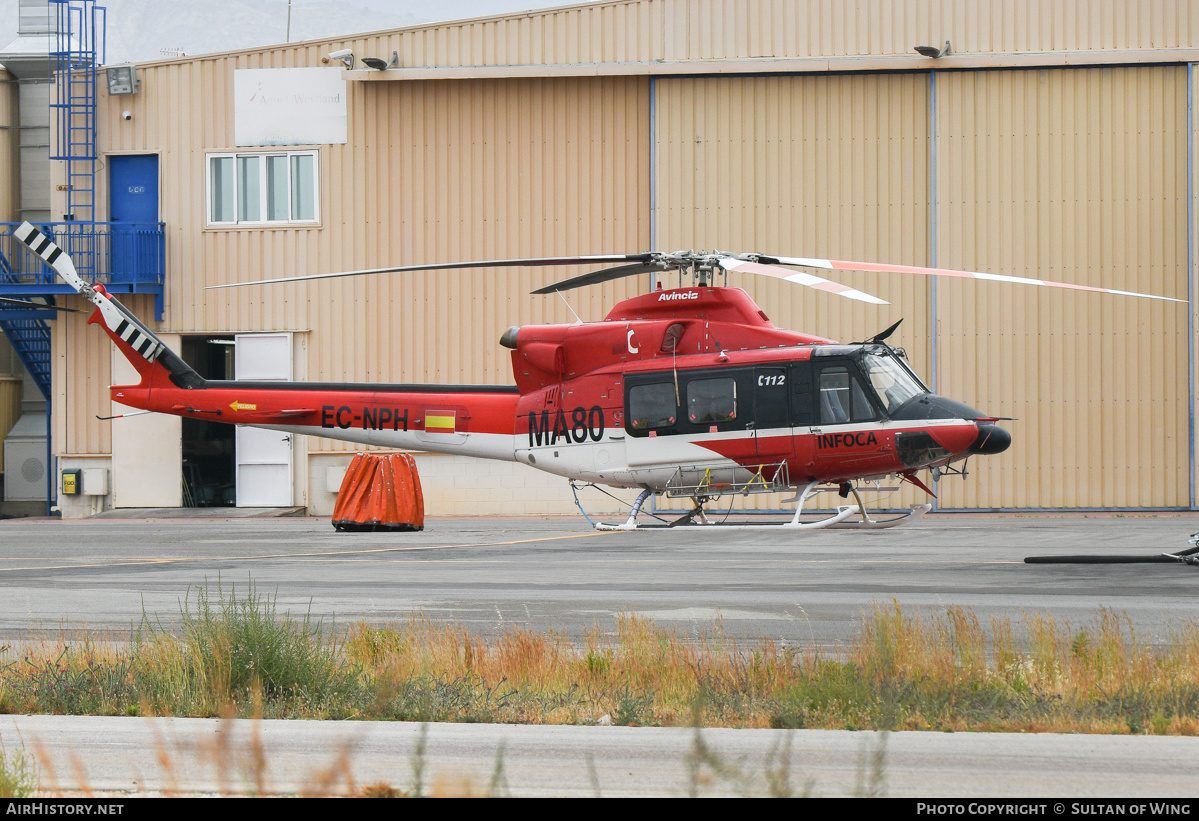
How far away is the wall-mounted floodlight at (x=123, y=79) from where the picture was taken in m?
31.1

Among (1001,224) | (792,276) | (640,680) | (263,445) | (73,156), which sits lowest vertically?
(640,680)

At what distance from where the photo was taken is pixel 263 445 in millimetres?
31016

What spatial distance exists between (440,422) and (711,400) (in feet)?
15.7

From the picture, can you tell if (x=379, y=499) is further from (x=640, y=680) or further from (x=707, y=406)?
(x=640, y=680)

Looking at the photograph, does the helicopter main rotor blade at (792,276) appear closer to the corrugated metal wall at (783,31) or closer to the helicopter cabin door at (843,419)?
the helicopter cabin door at (843,419)

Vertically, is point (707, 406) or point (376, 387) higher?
point (376, 387)

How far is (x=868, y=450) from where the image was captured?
16281mm

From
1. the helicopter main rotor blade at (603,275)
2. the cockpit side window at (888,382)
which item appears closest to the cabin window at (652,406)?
the helicopter main rotor blade at (603,275)

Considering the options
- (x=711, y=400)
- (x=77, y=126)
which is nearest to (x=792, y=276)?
(x=711, y=400)

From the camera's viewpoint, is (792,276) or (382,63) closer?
(792,276)

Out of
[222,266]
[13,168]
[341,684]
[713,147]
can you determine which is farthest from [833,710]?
[13,168]

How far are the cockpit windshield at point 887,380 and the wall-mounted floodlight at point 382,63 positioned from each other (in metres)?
17.6

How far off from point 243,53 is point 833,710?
91.8 ft
